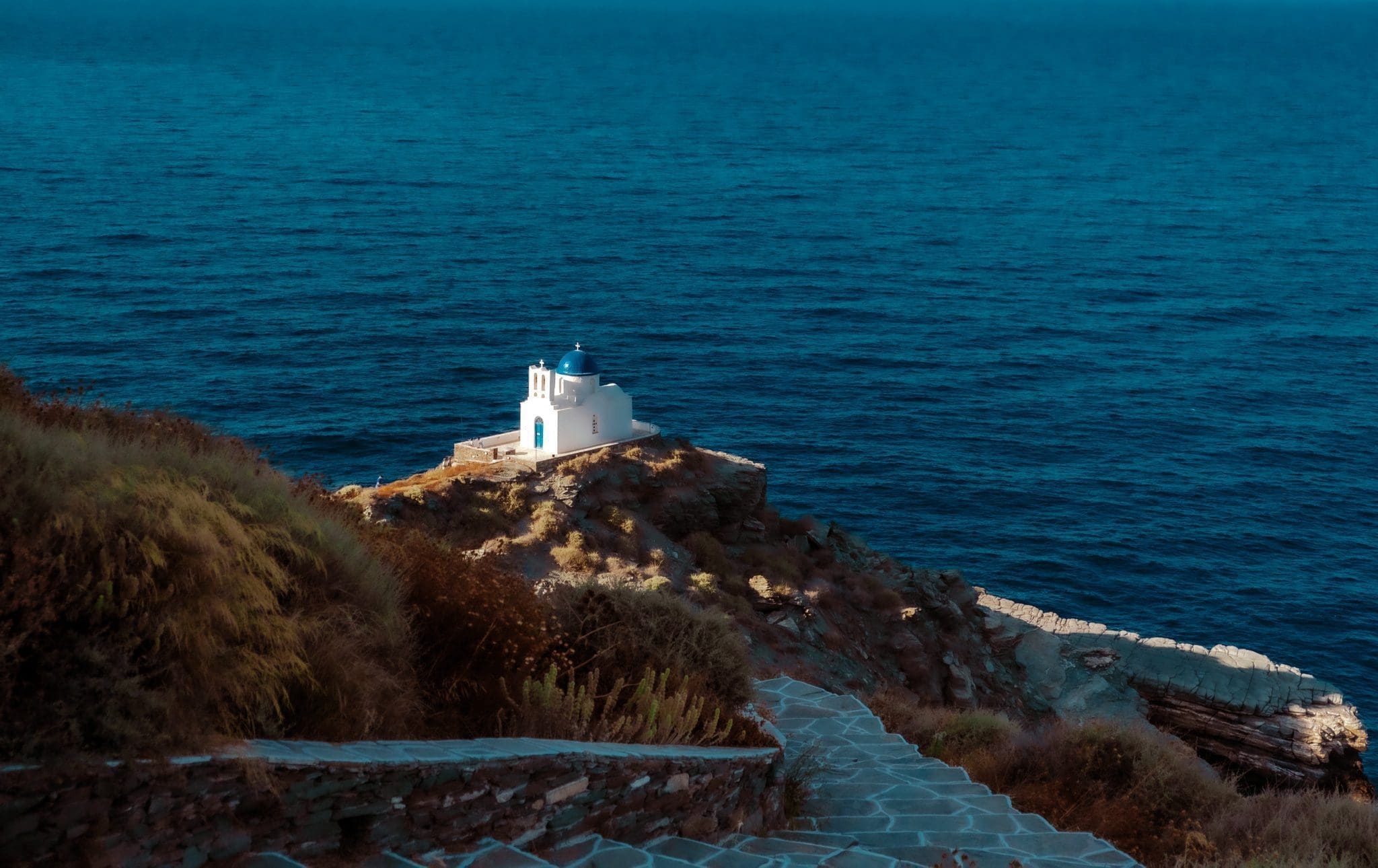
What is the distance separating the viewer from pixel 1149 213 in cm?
10169

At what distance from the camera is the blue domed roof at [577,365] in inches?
1371

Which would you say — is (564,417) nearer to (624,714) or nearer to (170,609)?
(624,714)

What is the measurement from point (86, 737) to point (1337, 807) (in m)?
11.1

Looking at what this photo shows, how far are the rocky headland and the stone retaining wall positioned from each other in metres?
18.8

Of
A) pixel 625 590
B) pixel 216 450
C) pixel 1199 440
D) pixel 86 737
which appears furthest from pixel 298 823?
pixel 1199 440

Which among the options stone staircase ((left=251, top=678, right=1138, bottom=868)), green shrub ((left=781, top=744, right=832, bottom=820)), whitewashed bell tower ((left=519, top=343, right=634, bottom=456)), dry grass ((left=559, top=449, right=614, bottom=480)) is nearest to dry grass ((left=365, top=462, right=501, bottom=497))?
whitewashed bell tower ((left=519, top=343, right=634, bottom=456))

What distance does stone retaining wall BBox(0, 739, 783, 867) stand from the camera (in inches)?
239

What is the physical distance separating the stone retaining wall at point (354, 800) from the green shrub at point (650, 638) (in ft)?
5.21

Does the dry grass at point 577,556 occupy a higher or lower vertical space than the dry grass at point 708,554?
higher

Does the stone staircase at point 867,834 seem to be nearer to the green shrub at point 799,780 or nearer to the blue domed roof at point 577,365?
the green shrub at point 799,780

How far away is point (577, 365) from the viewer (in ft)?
115

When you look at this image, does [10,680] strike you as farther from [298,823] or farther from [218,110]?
[218,110]

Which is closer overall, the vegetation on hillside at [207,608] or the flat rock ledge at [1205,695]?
the vegetation on hillside at [207,608]

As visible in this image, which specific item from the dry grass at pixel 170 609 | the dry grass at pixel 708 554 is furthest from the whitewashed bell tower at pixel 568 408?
the dry grass at pixel 170 609
